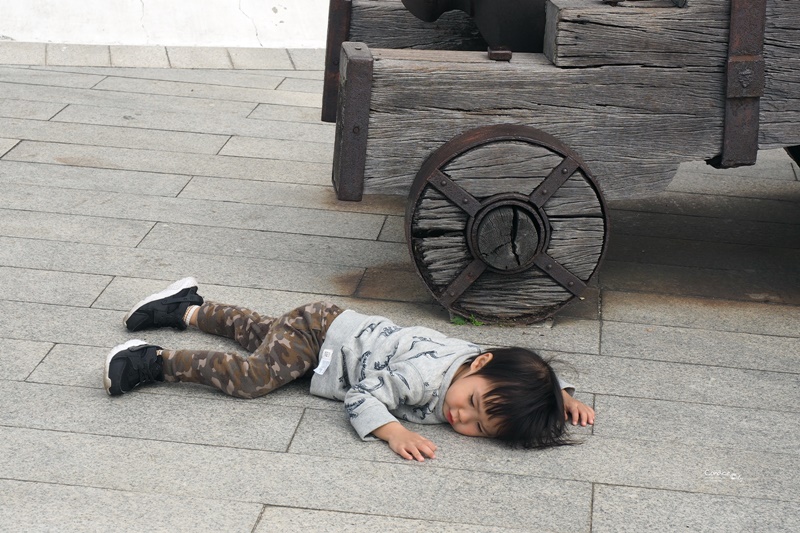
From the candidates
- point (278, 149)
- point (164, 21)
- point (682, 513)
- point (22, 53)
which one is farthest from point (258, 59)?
point (682, 513)

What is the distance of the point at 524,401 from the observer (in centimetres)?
290

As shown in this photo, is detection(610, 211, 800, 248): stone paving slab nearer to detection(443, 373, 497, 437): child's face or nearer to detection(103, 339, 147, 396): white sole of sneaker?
detection(443, 373, 497, 437): child's face

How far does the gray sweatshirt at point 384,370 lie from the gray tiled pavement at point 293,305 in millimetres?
69

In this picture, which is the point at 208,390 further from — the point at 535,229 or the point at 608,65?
the point at 608,65

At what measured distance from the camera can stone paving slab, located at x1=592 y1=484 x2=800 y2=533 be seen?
2.63 metres

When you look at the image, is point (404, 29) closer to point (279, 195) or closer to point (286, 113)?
point (279, 195)

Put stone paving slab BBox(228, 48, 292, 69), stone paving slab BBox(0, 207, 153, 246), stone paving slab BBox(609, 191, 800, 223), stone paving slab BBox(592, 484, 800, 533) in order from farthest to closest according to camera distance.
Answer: stone paving slab BBox(228, 48, 292, 69), stone paving slab BBox(609, 191, 800, 223), stone paving slab BBox(0, 207, 153, 246), stone paving slab BBox(592, 484, 800, 533)

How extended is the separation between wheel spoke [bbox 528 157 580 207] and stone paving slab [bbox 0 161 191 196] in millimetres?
1998

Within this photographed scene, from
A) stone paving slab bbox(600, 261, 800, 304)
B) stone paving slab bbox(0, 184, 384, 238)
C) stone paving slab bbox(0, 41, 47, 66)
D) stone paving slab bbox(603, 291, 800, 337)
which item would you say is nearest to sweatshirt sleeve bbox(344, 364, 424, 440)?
stone paving slab bbox(603, 291, 800, 337)

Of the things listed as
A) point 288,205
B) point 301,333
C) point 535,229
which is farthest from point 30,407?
point 288,205

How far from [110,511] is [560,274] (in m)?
1.84

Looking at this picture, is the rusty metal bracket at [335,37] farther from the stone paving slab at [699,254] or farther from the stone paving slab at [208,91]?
the stone paving slab at [208,91]

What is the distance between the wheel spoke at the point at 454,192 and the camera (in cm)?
360

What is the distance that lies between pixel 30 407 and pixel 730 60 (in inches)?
99.8
